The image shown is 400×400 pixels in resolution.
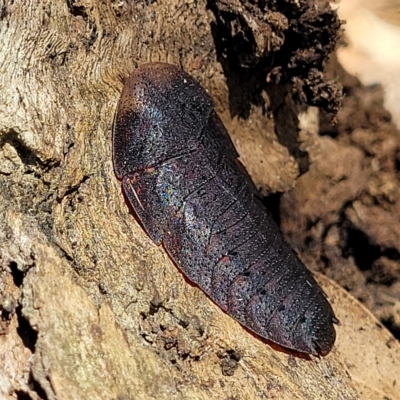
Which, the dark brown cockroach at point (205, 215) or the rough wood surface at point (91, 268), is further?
the dark brown cockroach at point (205, 215)

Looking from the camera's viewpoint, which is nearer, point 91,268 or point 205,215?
point 91,268

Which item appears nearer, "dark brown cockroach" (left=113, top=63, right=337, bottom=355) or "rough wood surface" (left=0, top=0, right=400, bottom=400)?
"rough wood surface" (left=0, top=0, right=400, bottom=400)

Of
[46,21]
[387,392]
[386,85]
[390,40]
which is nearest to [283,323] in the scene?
[387,392]

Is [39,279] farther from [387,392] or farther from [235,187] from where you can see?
[387,392]

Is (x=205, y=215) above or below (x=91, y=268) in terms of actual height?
above
